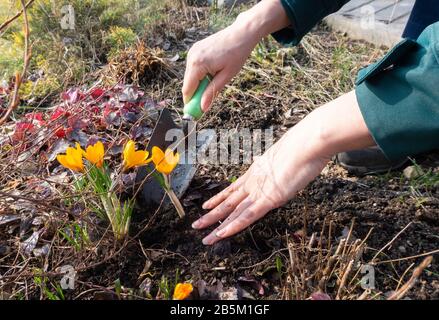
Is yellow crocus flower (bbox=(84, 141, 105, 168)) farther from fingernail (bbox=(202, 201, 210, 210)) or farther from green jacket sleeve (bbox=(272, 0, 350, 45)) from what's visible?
green jacket sleeve (bbox=(272, 0, 350, 45))

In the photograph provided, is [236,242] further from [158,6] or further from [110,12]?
[158,6]

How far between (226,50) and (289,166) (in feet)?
1.73

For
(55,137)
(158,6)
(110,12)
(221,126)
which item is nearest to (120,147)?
(55,137)

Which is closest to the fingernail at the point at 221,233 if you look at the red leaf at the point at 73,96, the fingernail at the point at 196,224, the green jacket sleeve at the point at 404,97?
the fingernail at the point at 196,224

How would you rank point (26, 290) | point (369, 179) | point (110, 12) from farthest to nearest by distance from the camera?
point (110, 12) → point (369, 179) → point (26, 290)

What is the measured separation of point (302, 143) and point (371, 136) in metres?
0.22

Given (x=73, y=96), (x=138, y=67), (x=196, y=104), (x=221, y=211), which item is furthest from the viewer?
(x=138, y=67)

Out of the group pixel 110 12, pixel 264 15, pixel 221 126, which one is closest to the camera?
pixel 264 15

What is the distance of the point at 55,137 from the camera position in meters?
1.89

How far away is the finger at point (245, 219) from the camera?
138 centimetres

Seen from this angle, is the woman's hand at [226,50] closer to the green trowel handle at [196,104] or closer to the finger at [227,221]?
the green trowel handle at [196,104]

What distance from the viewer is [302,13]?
5.52 ft

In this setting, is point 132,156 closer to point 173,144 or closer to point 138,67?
point 173,144

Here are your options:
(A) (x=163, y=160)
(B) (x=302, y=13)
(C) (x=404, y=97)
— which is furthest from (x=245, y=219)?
(B) (x=302, y=13)
